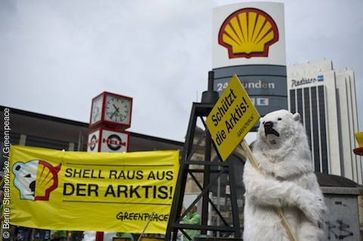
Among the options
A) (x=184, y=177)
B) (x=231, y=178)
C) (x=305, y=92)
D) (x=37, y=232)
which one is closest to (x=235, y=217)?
(x=231, y=178)

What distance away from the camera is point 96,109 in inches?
370

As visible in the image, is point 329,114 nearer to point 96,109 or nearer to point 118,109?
point 118,109

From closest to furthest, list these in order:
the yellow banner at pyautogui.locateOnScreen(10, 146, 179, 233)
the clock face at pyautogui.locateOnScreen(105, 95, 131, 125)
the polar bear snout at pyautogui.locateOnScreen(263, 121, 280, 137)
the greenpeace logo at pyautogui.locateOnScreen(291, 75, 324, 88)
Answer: the polar bear snout at pyautogui.locateOnScreen(263, 121, 280, 137), the yellow banner at pyautogui.locateOnScreen(10, 146, 179, 233), the clock face at pyautogui.locateOnScreen(105, 95, 131, 125), the greenpeace logo at pyautogui.locateOnScreen(291, 75, 324, 88)

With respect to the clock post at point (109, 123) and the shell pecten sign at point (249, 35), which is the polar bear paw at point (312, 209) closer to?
the clock post at point (109, 123)

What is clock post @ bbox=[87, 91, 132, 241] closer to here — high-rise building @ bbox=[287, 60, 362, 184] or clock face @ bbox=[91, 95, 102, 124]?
clock face @ bbox=[91, 95, 102, 124]

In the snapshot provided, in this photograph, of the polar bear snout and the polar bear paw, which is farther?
the polar bear snout

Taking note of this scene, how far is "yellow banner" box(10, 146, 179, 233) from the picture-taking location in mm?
6355

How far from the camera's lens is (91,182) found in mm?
6551

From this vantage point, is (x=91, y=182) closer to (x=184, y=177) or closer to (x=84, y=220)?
(x=84, y=220)

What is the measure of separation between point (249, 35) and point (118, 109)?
853 cm

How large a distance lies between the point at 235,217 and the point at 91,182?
274cm

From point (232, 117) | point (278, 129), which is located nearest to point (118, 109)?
point (232, 117)

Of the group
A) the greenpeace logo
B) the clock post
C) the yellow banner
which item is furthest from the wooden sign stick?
the greenpeace logo

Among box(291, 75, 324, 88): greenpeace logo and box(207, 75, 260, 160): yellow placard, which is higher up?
box(291, 75, 324, 88): greenpeace logo
